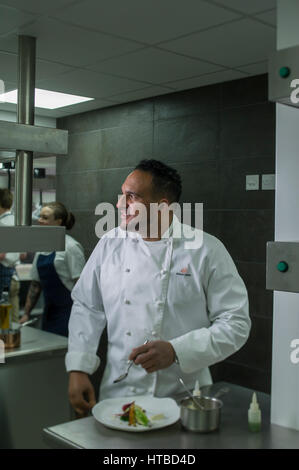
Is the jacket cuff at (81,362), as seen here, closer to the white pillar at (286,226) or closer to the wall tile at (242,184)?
the white pillar at (286,226)

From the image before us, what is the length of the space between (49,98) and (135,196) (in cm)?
212

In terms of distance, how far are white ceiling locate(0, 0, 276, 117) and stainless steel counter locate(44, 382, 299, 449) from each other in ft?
4.78

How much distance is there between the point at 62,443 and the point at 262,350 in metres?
1.98

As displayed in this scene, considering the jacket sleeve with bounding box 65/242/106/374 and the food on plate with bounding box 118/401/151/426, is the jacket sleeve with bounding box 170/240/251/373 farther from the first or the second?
the jacket sleeve with bounding box 65/242/106/374

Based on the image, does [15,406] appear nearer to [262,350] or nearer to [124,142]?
[262,350]

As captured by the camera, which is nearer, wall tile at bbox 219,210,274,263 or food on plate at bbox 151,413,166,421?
food on plate at bbox 151,413,166,421

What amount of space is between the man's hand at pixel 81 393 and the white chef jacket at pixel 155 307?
0.03 metres

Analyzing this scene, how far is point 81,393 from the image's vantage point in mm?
1673

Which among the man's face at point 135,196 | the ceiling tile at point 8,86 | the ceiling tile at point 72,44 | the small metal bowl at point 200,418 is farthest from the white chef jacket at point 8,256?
the small metal bowl at point 200,418

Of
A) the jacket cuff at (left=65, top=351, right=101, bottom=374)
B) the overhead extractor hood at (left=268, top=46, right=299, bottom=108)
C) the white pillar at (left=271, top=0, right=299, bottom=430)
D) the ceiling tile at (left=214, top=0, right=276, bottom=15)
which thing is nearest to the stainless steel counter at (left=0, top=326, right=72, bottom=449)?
the jacket cuff at (left=65, top=351, right=101, bottom=374)

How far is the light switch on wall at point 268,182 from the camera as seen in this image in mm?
2924

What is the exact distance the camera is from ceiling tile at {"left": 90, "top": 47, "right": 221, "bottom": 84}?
2645mm

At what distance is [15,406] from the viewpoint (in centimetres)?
237

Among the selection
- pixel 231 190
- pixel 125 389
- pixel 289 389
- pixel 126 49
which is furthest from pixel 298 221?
pixel 231 190
